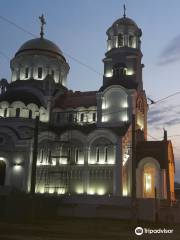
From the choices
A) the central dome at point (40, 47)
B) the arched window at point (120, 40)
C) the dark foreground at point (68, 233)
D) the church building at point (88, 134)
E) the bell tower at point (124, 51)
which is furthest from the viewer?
the central dome at point (40, 47)

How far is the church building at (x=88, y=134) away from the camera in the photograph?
38.4 m

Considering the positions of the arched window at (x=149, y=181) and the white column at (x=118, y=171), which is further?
the arched window at (x=149, y=181)

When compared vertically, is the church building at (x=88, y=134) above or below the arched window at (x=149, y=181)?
above

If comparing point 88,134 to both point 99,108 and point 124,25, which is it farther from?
point 124,25

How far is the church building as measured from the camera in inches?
1511

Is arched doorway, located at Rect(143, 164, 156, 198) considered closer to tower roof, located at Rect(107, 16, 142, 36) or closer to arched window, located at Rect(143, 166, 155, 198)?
arched window, located at Rect(143, 166, 155, 198)

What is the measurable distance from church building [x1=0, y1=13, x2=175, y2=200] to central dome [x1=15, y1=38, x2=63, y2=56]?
2593 mm

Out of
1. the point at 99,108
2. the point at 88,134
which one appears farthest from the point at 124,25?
the point at 88,134

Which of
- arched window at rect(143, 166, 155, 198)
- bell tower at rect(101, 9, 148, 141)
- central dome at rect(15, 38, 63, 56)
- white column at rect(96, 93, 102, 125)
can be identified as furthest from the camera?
central dome at rect(15, 38, 63, 56)

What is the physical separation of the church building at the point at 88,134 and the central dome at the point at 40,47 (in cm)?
259

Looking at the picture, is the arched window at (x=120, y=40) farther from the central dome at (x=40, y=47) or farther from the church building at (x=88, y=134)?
the central dome at (x=40, y=47)

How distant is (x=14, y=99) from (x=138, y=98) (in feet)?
51.5

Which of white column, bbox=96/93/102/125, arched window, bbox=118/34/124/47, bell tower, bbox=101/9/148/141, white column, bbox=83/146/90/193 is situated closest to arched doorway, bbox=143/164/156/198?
bell tower, bbox=101/9/148/141

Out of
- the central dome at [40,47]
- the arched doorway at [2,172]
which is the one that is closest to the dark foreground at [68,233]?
the arched doorway at [2,172]
